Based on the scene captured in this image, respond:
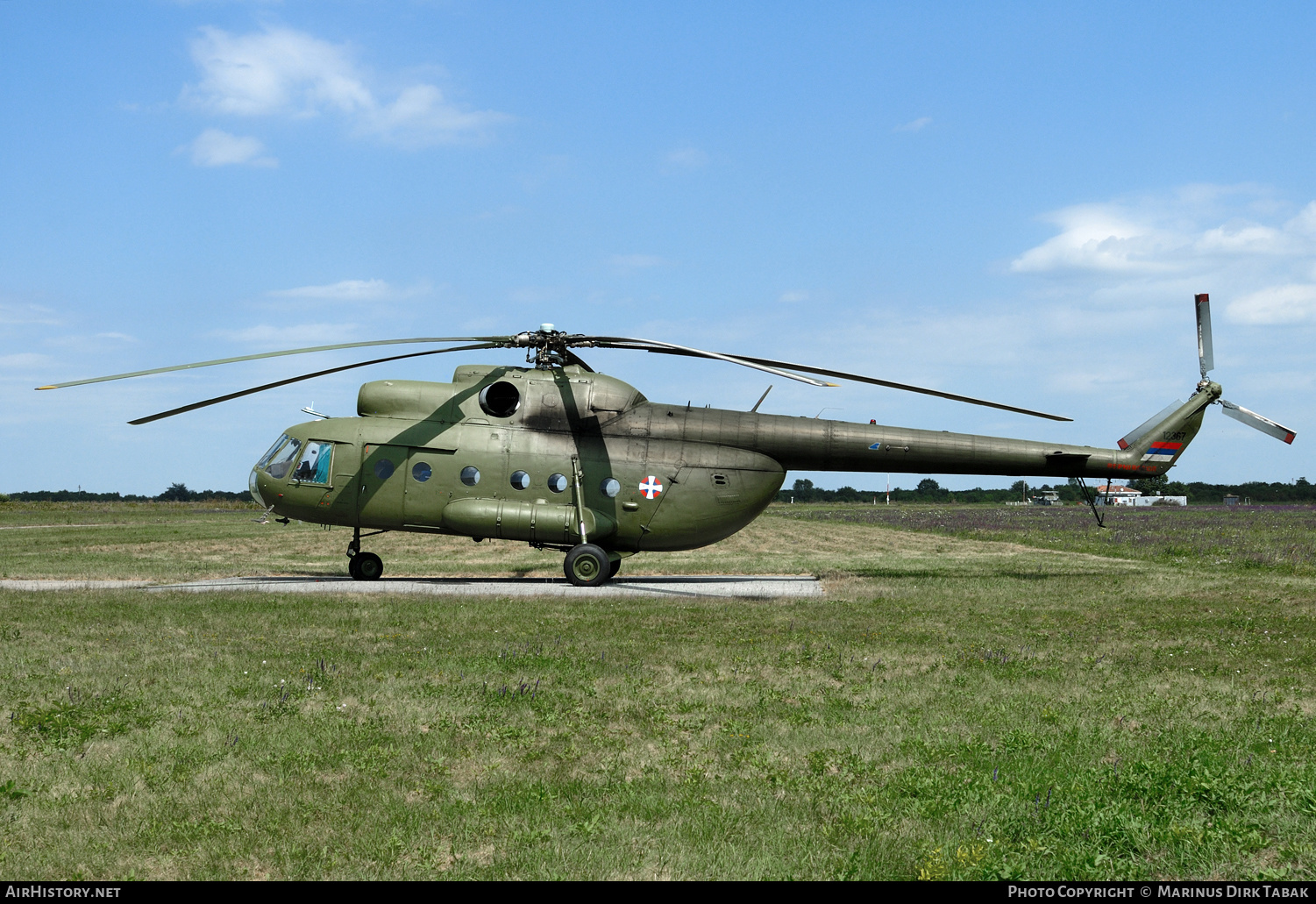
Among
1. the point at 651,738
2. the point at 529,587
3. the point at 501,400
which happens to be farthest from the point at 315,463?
the point at 651,738

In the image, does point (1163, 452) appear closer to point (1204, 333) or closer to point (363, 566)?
point (1204, 333)

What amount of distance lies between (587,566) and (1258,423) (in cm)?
1624

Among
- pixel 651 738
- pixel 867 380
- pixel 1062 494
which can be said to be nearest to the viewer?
pixel 651 738

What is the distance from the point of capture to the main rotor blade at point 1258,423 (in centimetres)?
2161

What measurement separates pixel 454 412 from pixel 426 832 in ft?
52.1

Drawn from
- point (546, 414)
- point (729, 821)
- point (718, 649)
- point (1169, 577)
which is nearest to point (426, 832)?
point (729, 821)

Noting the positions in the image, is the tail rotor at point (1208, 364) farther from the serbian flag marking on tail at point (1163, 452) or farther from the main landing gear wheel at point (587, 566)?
the main landing gear wheel at point (587, 566)

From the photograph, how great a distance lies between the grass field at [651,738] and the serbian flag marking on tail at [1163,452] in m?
5.73

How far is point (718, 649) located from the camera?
42.2 feet

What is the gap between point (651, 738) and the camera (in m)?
8.74

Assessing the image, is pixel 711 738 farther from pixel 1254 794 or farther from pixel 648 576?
pixel 648 576

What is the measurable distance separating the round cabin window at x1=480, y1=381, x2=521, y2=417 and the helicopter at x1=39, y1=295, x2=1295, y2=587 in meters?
0.03

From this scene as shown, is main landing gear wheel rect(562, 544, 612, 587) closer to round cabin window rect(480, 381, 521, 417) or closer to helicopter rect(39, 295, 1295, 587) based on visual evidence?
helicopter rect(39, 295, 1295, 587)

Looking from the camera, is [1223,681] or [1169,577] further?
[1169,577]
